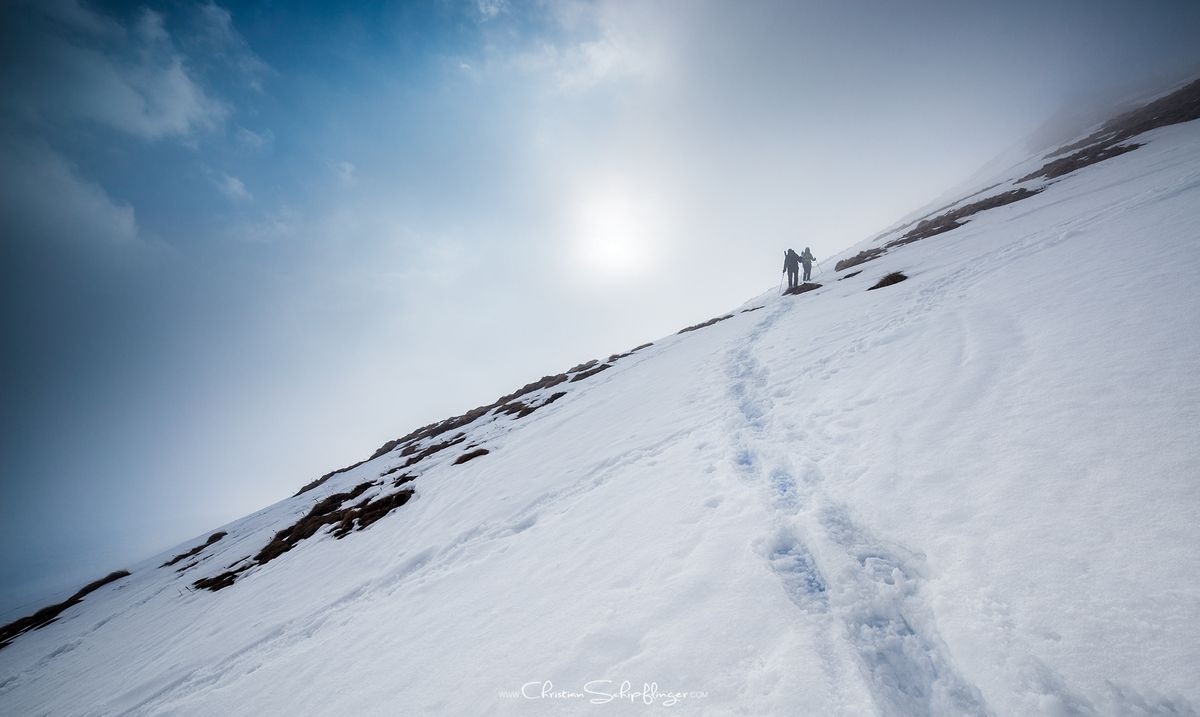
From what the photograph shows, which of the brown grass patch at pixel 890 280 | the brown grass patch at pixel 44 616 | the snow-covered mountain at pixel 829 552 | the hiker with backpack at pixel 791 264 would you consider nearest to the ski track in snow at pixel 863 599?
the snow-covered mountain at pixel 829 552

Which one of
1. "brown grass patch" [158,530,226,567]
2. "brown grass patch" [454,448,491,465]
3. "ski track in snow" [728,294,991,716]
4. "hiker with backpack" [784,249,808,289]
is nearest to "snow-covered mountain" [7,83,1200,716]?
"ski track in snow" [728,294,991,716]

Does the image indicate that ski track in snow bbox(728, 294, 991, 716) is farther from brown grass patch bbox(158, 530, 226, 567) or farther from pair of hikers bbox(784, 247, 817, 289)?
brown grass patch bbox(158, 530, 226, 567)

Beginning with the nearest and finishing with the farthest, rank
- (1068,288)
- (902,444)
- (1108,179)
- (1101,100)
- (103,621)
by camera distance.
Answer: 1. (902,444)
2. (1068,288)
3. (103,621)
4. (1108,179)
5. (1101,100)

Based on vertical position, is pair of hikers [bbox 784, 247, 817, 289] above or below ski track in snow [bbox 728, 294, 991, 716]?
above

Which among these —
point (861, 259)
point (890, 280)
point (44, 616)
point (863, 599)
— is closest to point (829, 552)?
point (863, 599)

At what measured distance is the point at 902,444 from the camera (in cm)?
495

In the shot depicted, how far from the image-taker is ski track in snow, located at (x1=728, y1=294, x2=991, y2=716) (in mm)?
2646

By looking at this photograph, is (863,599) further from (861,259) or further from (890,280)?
(861,259)

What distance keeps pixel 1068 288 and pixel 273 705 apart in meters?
14.5

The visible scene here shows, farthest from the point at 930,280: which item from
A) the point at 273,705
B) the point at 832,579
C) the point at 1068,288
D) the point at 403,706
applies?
the point at 273,705

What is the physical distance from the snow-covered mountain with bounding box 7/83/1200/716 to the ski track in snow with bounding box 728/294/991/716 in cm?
2

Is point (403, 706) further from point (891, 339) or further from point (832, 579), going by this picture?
point (891, 339)

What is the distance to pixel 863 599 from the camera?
3.32 meters

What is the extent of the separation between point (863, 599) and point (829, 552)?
0.55 m
